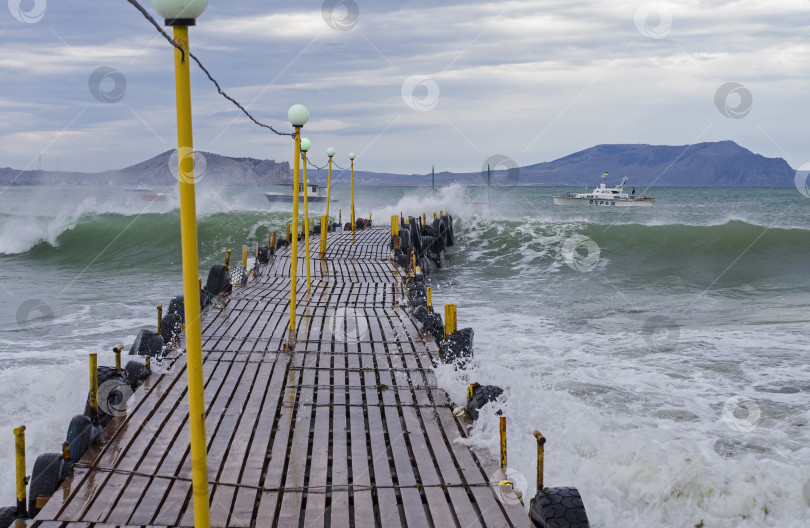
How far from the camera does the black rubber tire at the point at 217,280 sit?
579 inches

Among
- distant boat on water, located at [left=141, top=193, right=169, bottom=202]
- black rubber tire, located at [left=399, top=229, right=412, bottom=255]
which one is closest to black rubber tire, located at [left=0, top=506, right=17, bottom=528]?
black rubber tire, located at [left=399, top=229, right=412, bottom=255]

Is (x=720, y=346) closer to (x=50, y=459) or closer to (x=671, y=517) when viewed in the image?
(x=671, y=517)

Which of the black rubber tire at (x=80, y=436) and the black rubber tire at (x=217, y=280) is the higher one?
the black rubber tire at (x=217, y=280)

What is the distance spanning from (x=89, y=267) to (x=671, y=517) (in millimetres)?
A: 31124

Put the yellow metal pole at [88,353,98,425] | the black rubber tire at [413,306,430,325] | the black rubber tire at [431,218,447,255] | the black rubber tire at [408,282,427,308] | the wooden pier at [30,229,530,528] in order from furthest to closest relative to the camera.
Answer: the black rubber tire at [431,218,447,255] → the black rubber tire at [408,282,427,308] → the black rubber tire at [413,306,430,325] → the yellow metal pole at [88,353,98,425] → the wooden pier at [30,229,530,528]

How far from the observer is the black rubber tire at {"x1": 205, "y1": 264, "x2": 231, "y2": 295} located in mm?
14719

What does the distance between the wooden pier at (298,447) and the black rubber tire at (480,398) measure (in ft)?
0.76

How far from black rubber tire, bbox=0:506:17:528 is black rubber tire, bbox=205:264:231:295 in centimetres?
919

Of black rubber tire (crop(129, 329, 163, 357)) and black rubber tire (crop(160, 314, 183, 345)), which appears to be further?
black rubber tire (crop(160, 314, 183, 345))

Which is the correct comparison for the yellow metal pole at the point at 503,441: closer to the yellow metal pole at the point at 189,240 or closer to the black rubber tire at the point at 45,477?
the yellow metal pole at the point at 189,240

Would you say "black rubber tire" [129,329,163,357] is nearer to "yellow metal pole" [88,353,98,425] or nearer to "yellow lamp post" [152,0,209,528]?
"yellow metal pole" [88,353,98,425]

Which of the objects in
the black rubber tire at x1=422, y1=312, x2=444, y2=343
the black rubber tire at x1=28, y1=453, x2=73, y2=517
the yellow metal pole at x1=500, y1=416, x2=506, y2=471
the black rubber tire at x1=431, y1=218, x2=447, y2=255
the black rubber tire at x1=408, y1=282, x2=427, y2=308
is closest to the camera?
the black rubber tire at x1=28, y1=453, x2=73, y2=517

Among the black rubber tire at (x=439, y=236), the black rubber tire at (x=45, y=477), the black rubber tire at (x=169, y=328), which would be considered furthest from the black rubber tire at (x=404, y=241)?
the black rubber tire at (x=45, y=477)

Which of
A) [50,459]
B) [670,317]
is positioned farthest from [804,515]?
[670,317]
